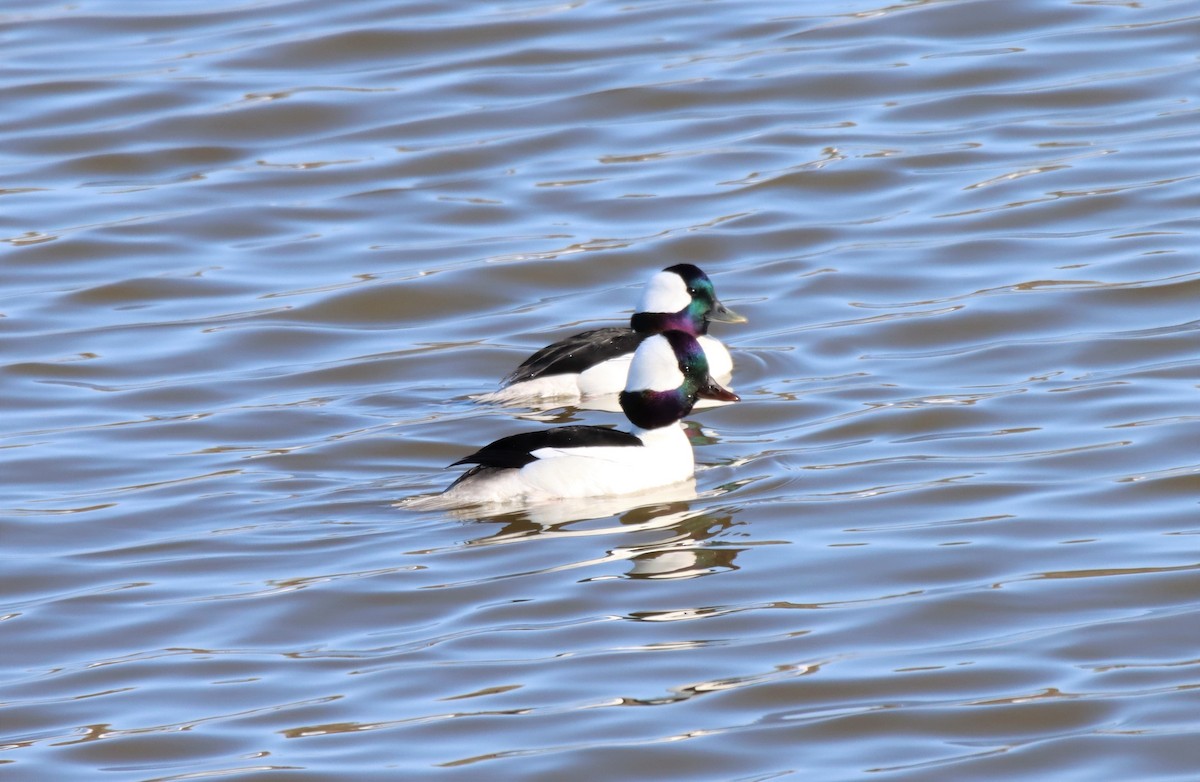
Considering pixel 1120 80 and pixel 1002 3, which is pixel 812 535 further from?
pixel 1002 3

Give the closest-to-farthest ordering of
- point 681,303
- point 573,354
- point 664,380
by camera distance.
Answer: point 664,380
point 573,354
point 681,303

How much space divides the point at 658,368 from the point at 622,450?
1.57ft

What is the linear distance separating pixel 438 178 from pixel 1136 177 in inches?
178

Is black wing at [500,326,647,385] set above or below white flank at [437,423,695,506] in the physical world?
above

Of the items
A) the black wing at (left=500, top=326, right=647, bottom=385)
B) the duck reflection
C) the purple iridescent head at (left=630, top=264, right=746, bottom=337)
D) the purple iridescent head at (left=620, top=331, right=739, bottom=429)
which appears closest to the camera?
the duck reflection

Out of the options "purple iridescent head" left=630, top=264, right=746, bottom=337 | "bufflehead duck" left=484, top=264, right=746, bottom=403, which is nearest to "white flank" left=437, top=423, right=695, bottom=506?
"bufflehead duck" left=484, top=264, right=746, bottom=403

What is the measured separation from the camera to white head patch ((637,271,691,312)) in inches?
414

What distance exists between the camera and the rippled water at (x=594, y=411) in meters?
6.07

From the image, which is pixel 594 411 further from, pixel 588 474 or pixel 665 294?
pixel 588 474

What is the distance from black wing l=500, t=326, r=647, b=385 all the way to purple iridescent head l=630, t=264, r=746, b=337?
0.38 metres

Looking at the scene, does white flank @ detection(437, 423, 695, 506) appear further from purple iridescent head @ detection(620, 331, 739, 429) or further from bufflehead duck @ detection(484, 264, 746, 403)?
bufflehead duck @ detection(484, 264, 746, 403)

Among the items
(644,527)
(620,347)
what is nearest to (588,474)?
(644,527)

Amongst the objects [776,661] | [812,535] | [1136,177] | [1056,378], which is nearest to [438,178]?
[1136,177]

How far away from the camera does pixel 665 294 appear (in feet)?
34.7
